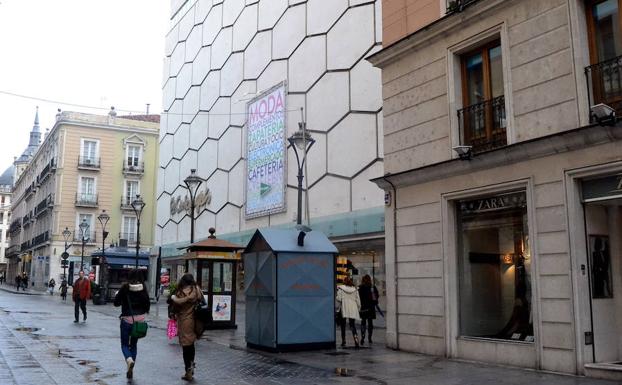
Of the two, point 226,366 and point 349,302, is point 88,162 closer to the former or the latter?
point 349,302

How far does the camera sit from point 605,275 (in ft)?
31.8

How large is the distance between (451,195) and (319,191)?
1153 centimetres

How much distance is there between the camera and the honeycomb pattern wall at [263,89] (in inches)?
845

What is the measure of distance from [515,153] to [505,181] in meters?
0.57

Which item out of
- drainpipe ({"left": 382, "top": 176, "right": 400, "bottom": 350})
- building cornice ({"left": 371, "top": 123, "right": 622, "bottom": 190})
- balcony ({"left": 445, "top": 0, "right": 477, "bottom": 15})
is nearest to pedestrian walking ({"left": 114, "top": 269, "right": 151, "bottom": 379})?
drainpipe ({"left": 382, "top": 176, "right": 400, "bottom": 350})

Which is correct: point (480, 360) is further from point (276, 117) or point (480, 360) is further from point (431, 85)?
point (276, 117)

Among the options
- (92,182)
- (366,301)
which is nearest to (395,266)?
(366,301)

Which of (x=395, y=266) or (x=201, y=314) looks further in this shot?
(x=395, y=266)

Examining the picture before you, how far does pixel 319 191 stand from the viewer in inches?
916

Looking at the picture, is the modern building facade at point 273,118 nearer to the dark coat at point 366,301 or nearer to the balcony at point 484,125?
the dark coat at point 366,301

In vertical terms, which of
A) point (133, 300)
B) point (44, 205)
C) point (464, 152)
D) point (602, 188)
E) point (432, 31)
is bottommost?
point (133, 300)

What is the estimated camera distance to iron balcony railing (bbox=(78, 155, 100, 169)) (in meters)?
55.2

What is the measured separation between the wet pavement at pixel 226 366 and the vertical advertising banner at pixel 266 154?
12.4m

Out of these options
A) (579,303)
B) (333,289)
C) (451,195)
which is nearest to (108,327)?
(333,289)
